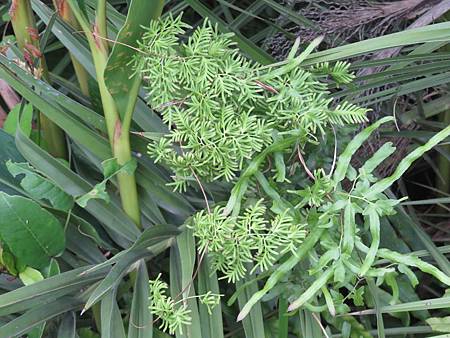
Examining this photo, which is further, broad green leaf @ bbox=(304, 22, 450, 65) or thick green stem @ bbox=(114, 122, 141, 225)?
thick green stem @ bbox=(114, 122, 141, 225)

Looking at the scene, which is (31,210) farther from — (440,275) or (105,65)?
(440,275)

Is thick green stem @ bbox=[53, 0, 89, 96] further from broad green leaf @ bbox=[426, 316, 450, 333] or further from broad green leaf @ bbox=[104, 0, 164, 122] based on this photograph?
broad green leaf @ bbox=[426, 316, 450, 333]

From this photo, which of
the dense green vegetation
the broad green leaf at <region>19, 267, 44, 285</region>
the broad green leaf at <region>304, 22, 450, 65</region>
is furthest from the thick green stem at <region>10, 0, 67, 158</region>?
Answer: the broad green leaf at <region>304, 22, 450, 65</region>

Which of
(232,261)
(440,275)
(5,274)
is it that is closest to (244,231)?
(232,261)

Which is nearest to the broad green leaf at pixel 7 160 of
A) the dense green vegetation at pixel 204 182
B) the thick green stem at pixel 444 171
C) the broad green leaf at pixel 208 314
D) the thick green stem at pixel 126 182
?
the dense green vegetation at pixel 204 182

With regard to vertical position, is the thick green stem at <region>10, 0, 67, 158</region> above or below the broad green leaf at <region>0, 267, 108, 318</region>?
above

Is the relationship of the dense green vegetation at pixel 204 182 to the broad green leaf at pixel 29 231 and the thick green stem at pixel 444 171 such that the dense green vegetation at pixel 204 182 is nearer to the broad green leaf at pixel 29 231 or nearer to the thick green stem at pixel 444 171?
the broad green leaf at pixel 29 231

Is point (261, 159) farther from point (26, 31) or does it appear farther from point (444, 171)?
point (444, 171)

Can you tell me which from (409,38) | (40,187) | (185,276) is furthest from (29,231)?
(409,38)
